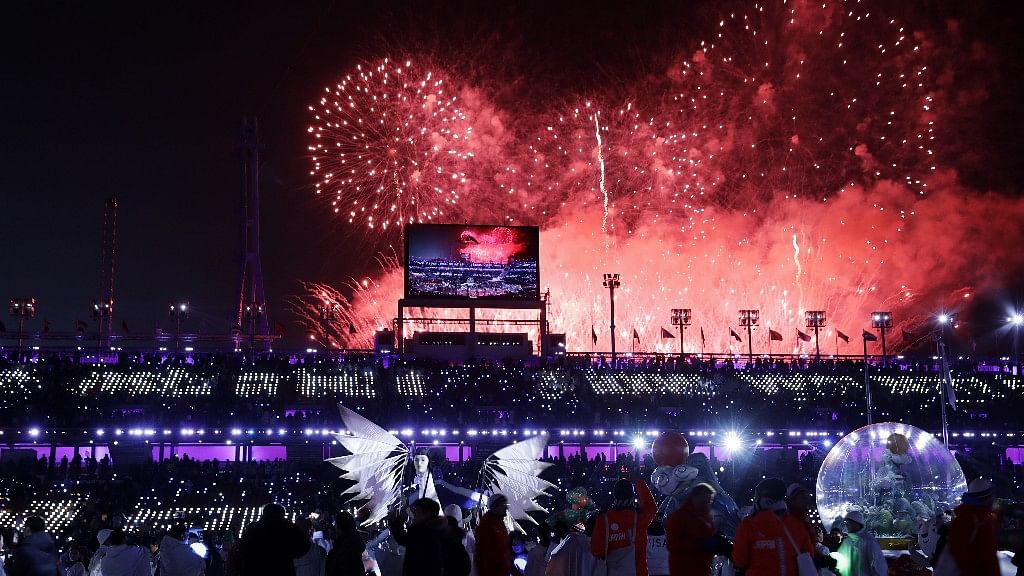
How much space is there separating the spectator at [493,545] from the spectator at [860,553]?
396cm

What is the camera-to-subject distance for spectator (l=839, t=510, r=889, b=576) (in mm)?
13031

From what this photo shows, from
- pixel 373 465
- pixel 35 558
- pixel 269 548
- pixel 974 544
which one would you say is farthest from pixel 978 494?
pixel 373 465

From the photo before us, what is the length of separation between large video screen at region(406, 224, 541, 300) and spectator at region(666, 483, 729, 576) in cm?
3997

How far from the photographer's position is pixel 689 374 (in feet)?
172

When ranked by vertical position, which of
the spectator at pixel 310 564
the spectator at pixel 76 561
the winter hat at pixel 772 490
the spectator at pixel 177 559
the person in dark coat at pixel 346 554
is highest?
the winter hat at pixel 772 490

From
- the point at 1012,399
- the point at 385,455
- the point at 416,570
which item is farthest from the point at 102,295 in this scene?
the point at 416,570

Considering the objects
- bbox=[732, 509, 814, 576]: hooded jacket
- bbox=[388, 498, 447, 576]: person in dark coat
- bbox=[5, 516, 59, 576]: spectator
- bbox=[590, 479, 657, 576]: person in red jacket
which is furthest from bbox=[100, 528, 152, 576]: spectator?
bbox=[732, 509, 814, 576]: hooded jacket

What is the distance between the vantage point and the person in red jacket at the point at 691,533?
33.6 feet

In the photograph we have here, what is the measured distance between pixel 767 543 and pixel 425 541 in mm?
2955

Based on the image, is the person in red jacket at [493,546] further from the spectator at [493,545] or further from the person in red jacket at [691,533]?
the person in red jacket at [691,533]

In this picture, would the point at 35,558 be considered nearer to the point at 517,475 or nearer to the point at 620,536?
the point at 620,536

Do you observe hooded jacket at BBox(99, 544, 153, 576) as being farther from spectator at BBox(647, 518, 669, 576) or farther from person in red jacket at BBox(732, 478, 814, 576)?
person in red jacket at BBox(732, 478, 814, 576)

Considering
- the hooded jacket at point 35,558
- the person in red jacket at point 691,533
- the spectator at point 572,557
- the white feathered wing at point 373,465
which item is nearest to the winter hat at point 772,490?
the person in red jacket at point 691,533

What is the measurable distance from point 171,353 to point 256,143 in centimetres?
1593
